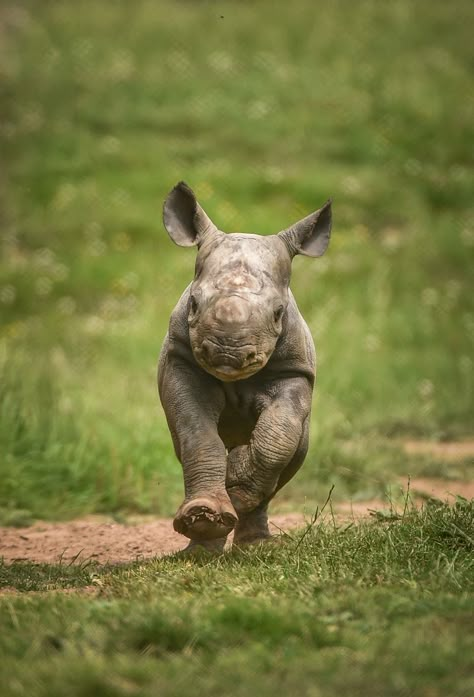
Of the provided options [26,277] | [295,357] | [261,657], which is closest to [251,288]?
[295,357]

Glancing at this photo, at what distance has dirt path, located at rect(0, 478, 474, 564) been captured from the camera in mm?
6297

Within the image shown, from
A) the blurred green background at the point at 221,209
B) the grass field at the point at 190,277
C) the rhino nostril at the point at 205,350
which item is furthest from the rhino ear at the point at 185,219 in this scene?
the blurred green background at the point at 221,209

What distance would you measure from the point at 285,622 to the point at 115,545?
2675mm

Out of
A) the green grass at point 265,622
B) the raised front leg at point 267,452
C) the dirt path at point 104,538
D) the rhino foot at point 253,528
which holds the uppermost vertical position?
the raised front leg at point 267,452

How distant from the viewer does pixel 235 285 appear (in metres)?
5.09

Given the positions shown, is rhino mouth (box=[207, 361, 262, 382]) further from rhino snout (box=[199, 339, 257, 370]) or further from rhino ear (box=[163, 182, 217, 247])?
rhino ear (box=[163, 182, 217, 247])

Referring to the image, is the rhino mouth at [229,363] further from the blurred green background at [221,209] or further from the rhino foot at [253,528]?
the blurred green background at [221,209]

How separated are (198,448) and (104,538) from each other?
Result: 173 cm

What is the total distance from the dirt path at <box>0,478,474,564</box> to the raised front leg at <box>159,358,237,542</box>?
69cm

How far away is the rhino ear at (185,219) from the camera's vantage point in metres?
5.68

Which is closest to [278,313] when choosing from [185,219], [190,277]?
[185,219]

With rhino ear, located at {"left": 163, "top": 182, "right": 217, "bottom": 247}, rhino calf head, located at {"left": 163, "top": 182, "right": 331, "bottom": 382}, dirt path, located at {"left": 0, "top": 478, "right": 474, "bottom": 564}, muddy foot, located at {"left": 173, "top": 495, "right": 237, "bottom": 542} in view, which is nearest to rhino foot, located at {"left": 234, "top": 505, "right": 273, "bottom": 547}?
dirt path, located at {"left": 0, "top": 478, "right": 474, "bottom": 564}

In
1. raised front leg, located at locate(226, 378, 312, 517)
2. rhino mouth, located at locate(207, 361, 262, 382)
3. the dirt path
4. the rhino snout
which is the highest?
the rhino snout

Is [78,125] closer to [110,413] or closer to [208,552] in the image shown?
[110,413]
